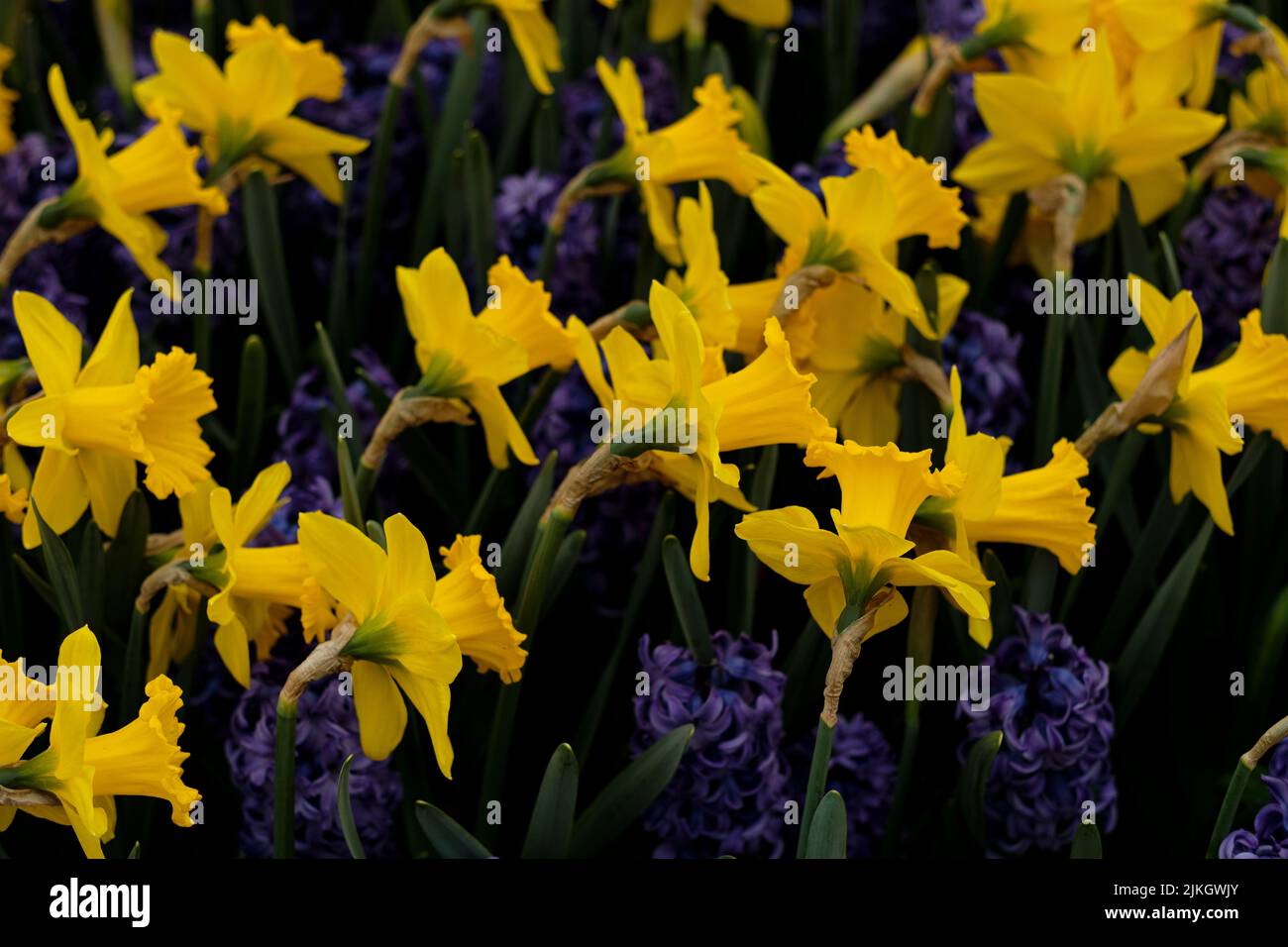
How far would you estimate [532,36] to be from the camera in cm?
161

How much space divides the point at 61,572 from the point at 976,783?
2.49 feet

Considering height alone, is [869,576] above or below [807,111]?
below

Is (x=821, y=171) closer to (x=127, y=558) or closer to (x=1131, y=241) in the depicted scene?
(x=1131, y=241)

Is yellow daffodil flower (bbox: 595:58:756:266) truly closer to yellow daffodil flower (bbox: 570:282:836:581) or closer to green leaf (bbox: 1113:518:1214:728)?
yellow daffodil flower (bbox: 570:282:836:581)

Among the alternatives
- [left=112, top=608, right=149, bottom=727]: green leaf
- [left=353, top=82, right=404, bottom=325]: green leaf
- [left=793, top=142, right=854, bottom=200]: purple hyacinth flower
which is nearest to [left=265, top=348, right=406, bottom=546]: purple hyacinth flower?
[left=353, top=82, right=404, bottom=325]: green leaf

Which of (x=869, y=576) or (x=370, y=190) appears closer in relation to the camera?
(x=869, y=576)

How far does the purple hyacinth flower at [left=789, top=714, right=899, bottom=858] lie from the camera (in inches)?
50.4

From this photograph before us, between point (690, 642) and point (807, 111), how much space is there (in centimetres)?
102

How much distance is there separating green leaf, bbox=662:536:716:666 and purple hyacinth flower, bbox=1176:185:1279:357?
0.76 metres

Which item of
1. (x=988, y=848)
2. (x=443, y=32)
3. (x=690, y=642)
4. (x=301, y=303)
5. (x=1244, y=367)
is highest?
(x=443, y=32)

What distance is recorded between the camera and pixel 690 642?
46.9 inches

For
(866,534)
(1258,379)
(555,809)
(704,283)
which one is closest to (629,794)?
(555,809)

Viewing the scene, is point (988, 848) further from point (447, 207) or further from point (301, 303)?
point (301, 303)
